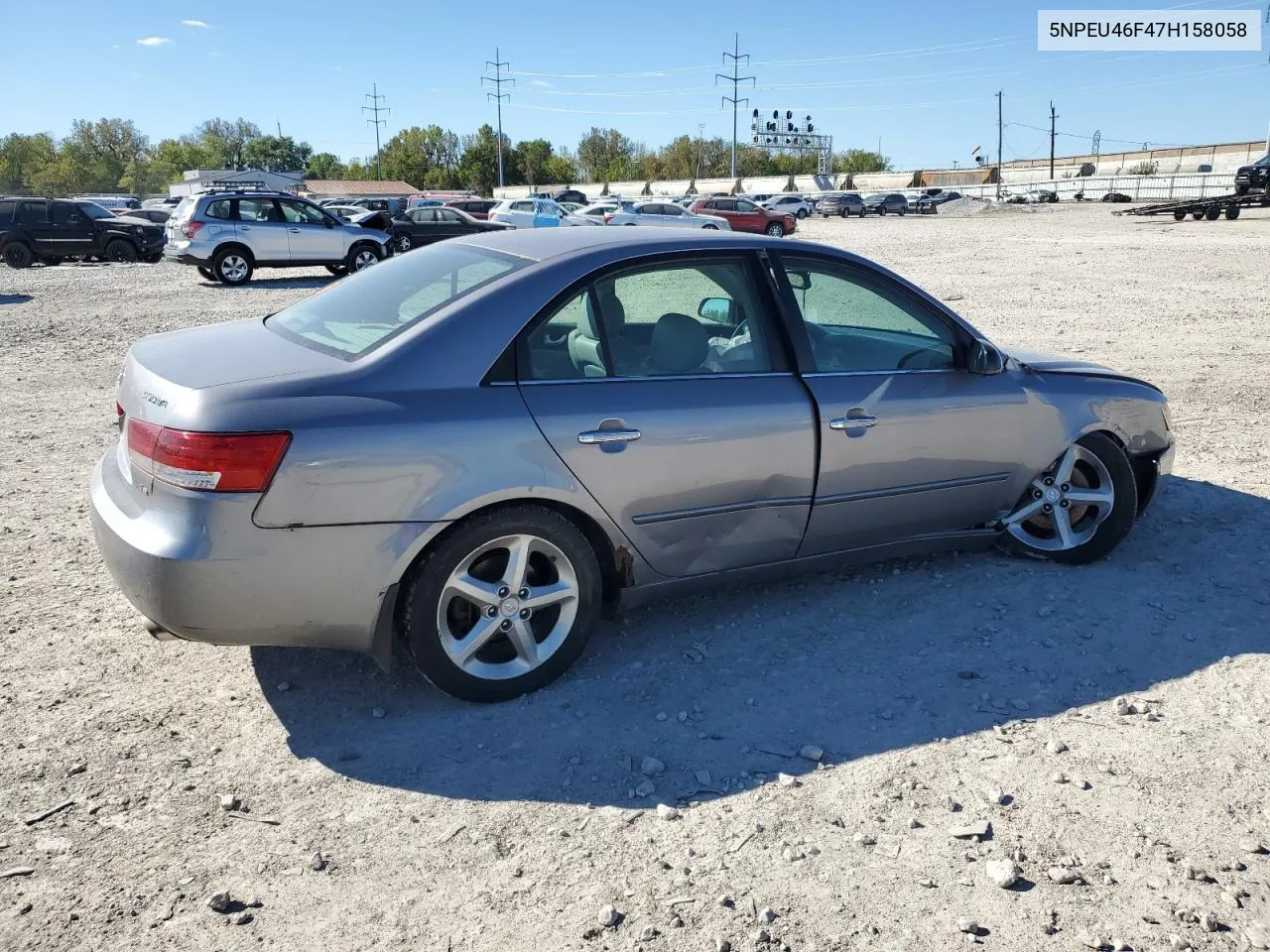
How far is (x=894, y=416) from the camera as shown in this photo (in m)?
4.21

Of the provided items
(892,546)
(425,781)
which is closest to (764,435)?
(892,546)

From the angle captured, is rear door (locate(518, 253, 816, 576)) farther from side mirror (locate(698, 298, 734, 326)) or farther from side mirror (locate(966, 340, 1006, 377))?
side mirror (locate(966, 340, 1006, 377))

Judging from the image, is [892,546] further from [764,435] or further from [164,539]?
[164,539]

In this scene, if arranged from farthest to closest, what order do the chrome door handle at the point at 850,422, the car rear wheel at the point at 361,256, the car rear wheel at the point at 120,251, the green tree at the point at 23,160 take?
the green tree at the point at 23,160
the car rear wheel at the point at 120,251
the car rear wheel at the point at 361,256
the chrome door handle at the point at 850,422

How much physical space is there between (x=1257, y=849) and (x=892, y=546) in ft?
6.13

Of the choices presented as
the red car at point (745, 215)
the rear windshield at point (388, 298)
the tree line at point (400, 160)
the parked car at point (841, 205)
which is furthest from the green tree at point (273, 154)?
the rear windshield at point (388, 298)

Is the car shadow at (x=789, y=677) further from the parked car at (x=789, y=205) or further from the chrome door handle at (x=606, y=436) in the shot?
the parked car at (x=789, y=205)

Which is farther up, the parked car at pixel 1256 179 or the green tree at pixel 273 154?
the green tree at pixel 273 154

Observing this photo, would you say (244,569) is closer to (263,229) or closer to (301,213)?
(263,229)

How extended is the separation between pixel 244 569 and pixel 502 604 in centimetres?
85

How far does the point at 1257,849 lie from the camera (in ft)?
9.21

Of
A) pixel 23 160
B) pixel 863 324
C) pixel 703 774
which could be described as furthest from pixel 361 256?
pixel 23 160

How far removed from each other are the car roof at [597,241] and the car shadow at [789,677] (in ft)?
4.94

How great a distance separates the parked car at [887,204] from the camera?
200 feet
